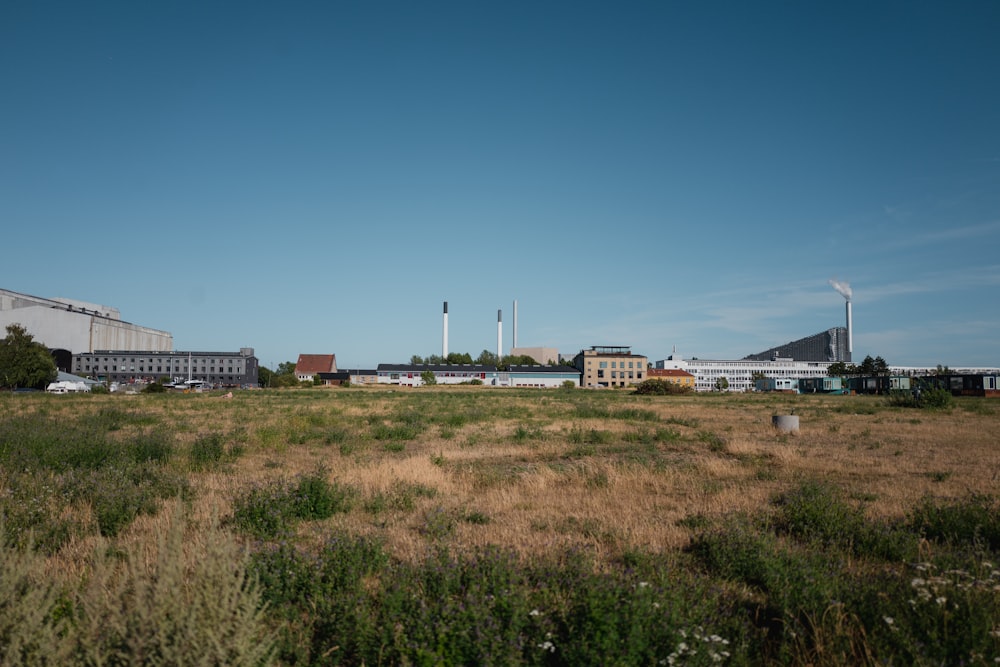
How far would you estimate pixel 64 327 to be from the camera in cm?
11412

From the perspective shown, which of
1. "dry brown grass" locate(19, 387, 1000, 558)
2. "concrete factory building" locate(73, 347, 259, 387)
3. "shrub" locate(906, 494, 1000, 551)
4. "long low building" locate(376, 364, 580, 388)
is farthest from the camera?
"long low building" locate(376, 364, 580, 388)

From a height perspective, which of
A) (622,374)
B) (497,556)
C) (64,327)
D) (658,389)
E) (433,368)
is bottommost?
(658,389)

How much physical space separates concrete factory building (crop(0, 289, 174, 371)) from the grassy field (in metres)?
117

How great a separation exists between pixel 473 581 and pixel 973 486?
11970 mm

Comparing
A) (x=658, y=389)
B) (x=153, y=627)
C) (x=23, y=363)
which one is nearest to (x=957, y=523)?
(x=153, y=627)

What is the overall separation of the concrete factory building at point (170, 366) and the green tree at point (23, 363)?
34.4 m

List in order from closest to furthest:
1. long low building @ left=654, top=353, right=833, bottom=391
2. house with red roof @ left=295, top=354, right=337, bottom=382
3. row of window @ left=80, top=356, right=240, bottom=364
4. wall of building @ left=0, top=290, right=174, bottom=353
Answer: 1. wall of building @ left=0, top=290, right=174, bottom=353
2. row of window @ left=80, top=356, right=240, bottom=364
3. house with red roof @ left=295, top=354, right=337, bottom=382
4. long low building @ left=654, top=353, right=833, bottom=391

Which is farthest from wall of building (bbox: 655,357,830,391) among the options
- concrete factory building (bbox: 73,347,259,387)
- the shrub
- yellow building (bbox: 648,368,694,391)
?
the shrub

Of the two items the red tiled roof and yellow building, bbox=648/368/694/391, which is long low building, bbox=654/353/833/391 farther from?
the red tiled roof

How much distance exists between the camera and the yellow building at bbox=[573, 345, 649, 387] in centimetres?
13188

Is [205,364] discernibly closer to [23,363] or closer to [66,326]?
[66,326]

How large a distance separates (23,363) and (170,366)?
5675cm

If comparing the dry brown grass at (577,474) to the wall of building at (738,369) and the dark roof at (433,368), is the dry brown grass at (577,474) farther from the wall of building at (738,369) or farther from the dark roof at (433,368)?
the wall of building at (738,369)

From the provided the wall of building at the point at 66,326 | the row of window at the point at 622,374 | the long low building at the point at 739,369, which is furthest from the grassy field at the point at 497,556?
the long low building at the point at 739,369
